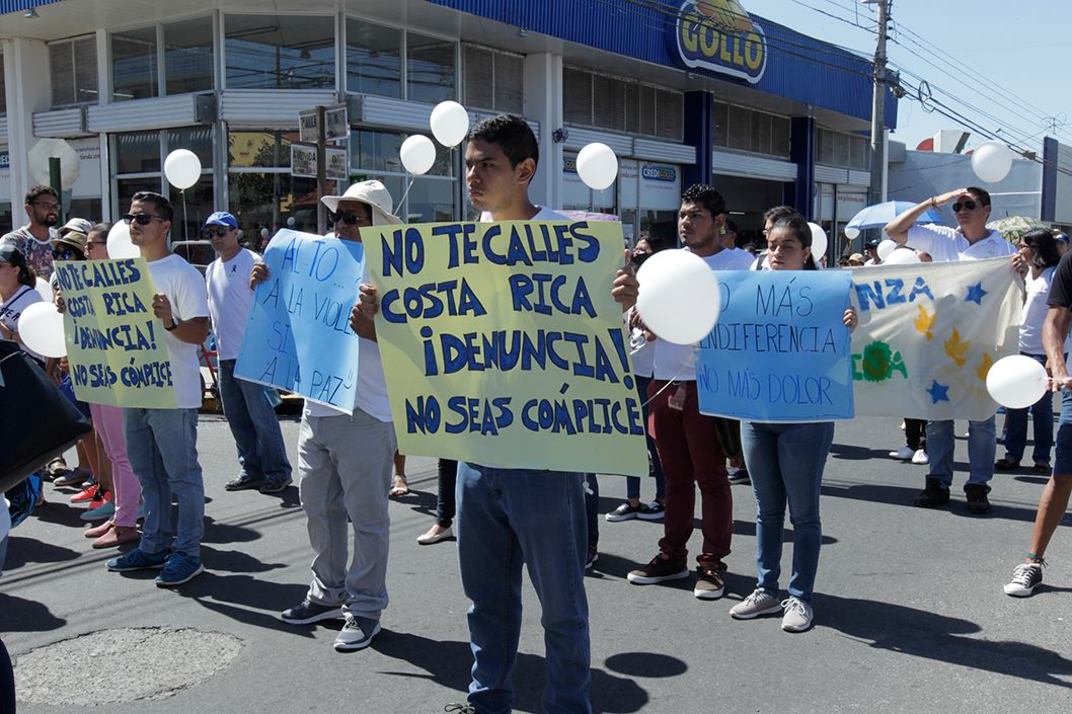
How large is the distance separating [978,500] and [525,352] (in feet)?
16.1

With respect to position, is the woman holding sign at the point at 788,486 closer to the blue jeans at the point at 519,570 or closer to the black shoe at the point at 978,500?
the blue jeans at the point at 519,570

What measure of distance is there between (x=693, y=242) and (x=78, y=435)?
346cm

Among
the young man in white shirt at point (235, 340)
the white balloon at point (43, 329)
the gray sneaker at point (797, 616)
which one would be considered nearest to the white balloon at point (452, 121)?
the young man in white shirt at point (235, 340)

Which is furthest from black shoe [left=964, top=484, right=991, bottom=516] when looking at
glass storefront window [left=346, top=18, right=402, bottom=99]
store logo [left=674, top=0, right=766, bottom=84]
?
store logo [left=674, top=0, right=766, bottom=84]

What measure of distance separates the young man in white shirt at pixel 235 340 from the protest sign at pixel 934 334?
4.54m

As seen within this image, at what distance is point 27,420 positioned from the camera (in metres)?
2.45

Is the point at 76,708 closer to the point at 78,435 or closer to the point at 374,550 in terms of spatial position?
the point at 374,550

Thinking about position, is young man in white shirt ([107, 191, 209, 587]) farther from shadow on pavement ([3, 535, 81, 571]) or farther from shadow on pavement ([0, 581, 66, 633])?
shadow on pavement ([3, 535, 81, 571])

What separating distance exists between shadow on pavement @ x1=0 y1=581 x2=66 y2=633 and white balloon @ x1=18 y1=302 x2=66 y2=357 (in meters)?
1.47

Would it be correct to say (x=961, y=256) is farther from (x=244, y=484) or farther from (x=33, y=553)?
(x=33, y=553)

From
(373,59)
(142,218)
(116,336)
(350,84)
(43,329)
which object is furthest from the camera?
(373,59)

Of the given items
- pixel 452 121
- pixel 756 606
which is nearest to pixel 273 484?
pixel 452 121

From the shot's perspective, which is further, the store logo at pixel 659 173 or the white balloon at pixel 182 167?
the store logo at pixel 659 173

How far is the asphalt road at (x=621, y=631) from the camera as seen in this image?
12.9 ft
